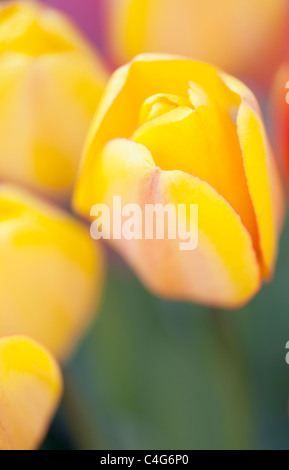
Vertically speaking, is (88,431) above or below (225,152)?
below

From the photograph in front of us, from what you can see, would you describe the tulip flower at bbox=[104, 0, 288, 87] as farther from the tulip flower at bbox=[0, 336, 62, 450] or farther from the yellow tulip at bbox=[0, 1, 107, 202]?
the tulip flower at bbox=[0, 336, 62, 450]

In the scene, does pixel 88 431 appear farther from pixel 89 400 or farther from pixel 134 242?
pixel 134 242

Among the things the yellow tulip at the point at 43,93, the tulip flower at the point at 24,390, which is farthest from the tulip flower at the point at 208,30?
the tulip flower at the point at 24,390

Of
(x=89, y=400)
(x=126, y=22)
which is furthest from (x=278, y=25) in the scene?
(x=89, y=400)

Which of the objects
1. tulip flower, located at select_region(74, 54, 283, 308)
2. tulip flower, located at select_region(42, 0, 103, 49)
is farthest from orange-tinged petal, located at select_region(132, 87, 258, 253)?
tulip flower, located at select_region(42, 0, 103, 49)

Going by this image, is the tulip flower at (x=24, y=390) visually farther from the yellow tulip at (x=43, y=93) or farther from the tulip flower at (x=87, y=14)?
the tulip flower at (x=87, y=14)

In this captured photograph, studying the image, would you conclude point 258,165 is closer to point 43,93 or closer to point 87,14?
point 43,93

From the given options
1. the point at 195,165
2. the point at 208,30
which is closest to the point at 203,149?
the point at 195,165
